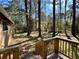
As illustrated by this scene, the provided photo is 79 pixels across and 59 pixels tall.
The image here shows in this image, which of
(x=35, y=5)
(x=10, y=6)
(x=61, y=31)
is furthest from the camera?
(x=35, y=5)

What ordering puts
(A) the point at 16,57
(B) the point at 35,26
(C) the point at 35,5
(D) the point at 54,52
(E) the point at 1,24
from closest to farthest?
1. (A) the point at 16,57
2. (D) the point at 54,52
3. (E) the point at 1,24
4. (C) the point at 35,5
5. (B) the point at 35,26

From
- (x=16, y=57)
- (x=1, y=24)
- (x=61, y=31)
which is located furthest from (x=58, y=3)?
(x=16, y=57)

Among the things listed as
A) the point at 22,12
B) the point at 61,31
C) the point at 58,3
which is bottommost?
the point at 61,31

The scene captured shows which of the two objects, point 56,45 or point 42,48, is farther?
point 56,45

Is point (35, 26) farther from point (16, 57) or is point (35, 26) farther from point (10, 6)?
point (16, 57)

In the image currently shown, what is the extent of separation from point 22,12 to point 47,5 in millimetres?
12313

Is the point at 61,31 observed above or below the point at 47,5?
below

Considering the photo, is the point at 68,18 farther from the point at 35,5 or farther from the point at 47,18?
the point at 35,5

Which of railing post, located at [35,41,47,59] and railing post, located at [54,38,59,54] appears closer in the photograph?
railing post, located at [35,41,47,59]

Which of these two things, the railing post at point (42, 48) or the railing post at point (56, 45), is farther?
the railing post at point (56, 45)

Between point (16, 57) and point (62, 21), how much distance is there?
27349 millimetres

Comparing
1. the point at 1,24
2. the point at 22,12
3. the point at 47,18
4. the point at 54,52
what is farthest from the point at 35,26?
the point at 54,52

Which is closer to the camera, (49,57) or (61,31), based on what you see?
(49,57)

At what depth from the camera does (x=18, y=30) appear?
94.1ft
